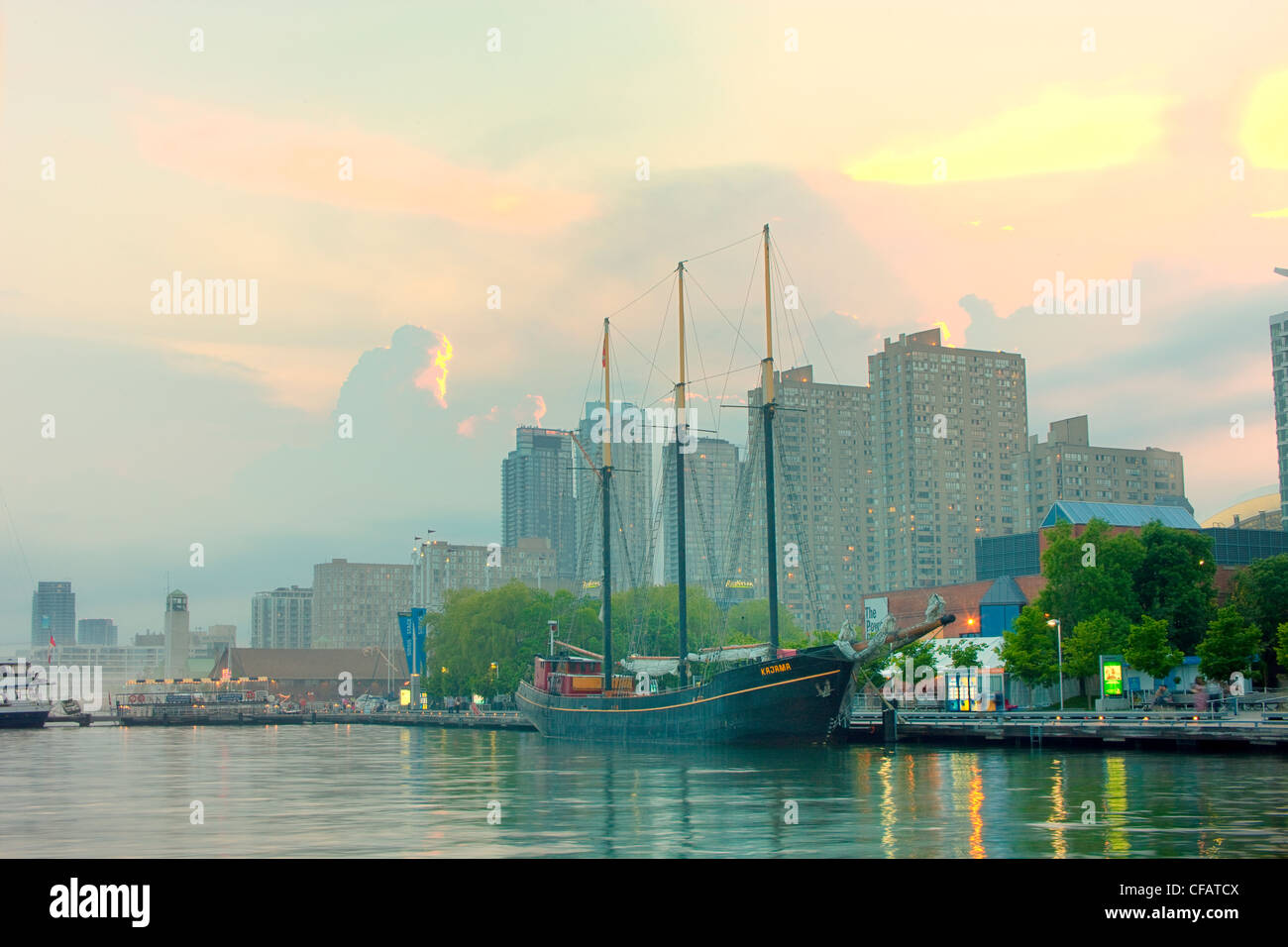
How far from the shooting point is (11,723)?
162 m

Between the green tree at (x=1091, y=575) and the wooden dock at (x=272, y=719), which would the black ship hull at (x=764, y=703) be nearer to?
the green tree at (x=1091, y=575)

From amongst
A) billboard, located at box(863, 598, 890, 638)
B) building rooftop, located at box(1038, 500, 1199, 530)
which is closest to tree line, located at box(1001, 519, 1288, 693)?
building rooftop, located at box(1038, 500, 1199, 530)

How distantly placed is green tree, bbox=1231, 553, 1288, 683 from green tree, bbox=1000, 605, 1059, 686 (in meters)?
15.7

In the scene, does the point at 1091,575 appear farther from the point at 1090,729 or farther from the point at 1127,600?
the point at 1090,729

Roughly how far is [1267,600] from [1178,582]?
644 centimetres

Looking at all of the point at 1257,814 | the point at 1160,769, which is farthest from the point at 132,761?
the point at 1257,814

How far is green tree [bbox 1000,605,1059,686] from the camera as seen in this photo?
88500mm

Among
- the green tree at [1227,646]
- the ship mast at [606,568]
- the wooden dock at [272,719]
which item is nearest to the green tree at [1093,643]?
the green tree at [1227,646]

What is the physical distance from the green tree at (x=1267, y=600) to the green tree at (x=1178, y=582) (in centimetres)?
253

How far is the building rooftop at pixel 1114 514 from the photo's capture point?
10738 centimetres

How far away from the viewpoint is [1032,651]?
8906 cm

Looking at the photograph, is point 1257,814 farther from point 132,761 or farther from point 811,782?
point 132,761

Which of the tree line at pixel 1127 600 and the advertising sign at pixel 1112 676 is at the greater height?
the tree line at pixel 1127 600

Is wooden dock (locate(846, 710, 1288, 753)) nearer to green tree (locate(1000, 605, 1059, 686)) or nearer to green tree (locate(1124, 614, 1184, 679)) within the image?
green tree (locate(1124, 614, 1184, 679))
